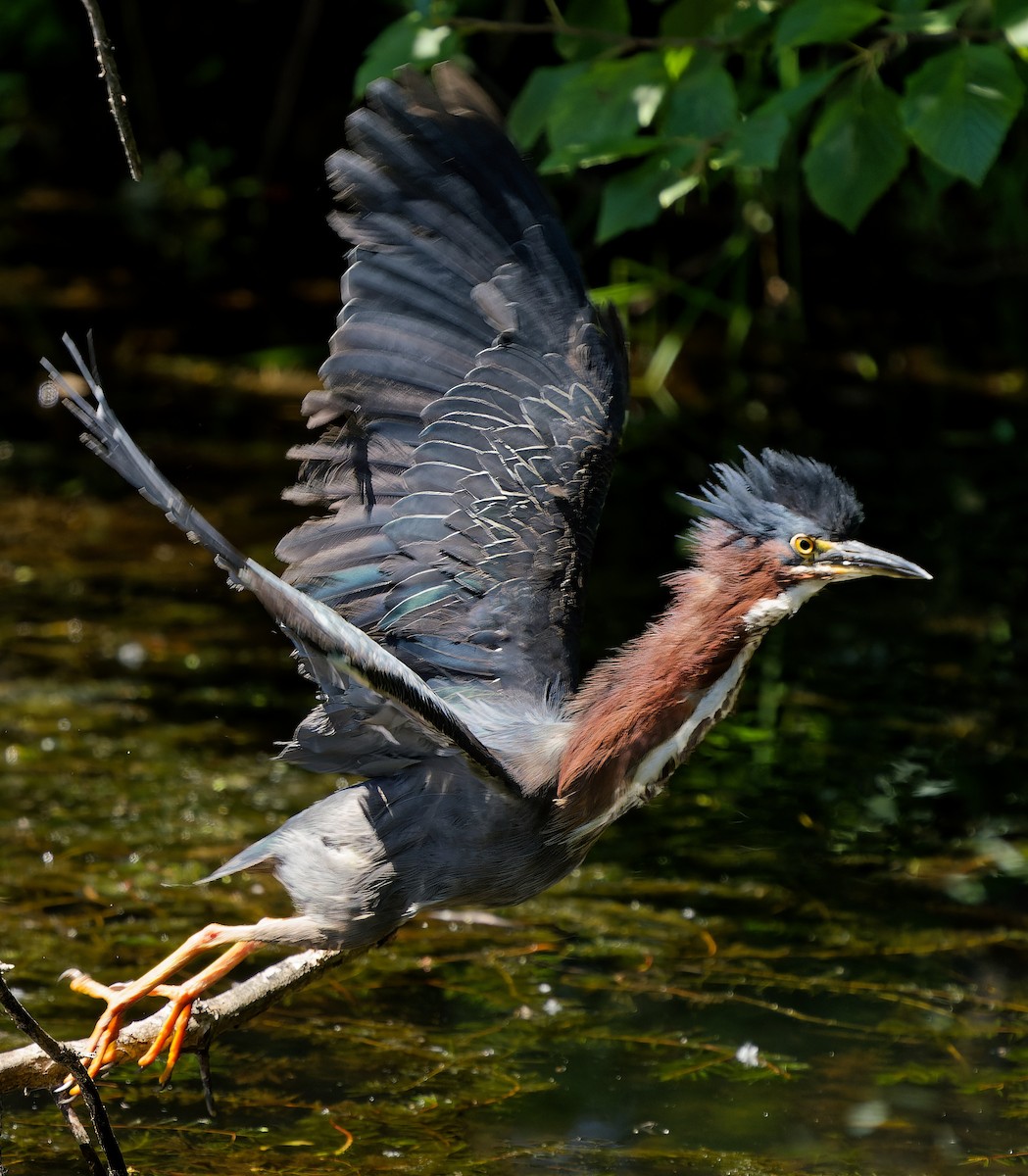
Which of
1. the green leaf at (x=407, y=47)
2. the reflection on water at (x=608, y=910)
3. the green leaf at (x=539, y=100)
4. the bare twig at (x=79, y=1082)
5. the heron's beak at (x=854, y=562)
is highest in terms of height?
the green leaf at (x=407, y=47)

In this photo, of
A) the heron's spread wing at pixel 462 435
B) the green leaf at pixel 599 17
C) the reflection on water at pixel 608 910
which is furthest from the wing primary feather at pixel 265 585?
the green leaf at pixel 599 17

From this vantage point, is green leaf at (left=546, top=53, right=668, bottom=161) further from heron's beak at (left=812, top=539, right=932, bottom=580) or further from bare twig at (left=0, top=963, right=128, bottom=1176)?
bare twig at (left=0, top=963, right=128, bottom=1176)

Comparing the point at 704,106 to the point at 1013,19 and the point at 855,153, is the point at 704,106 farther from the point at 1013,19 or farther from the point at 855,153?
the point at 1013,19

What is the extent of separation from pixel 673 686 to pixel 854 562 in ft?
1.46

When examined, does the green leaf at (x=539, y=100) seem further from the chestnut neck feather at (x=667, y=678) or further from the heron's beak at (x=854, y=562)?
the heron's beak at (x=854, y=562)

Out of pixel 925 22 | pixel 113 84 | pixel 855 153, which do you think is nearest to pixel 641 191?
pixel 855 153

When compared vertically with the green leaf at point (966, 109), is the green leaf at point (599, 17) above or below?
above

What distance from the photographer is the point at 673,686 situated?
3473mm

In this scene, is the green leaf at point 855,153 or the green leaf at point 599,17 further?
the green leaf at point 599,17

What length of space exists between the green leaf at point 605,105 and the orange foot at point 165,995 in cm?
193

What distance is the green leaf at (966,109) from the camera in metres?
3.73

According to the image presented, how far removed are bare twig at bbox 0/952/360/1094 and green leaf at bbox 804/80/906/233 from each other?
6.57 feet

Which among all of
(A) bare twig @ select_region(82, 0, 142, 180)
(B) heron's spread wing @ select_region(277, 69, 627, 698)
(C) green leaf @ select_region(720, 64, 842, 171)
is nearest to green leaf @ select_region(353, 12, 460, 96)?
(B) heron's spread wing @ select_region(277, 69, 627, 698)

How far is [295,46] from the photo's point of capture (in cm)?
966
